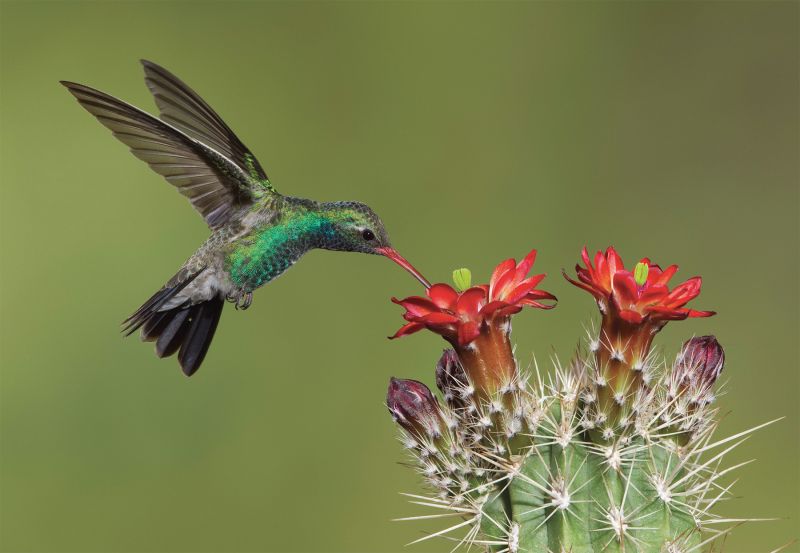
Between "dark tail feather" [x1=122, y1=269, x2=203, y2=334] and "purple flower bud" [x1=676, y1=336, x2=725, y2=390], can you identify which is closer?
"purple flower bud" [x1=676, y1=336, x2=725, y2=390]

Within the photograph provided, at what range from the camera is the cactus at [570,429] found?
2121mm

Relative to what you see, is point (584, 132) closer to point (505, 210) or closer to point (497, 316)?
point (505, 210)

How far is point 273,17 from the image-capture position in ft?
22.3

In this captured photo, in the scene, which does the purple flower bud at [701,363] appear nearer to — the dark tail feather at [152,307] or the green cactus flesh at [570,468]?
the green cactus flesh at [570,468]

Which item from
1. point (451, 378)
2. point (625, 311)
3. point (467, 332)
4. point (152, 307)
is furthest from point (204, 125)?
point (625, 311)

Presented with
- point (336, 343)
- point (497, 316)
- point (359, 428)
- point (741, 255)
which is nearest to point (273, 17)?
point (336, 343)

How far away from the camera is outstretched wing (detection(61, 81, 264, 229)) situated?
2752 mm

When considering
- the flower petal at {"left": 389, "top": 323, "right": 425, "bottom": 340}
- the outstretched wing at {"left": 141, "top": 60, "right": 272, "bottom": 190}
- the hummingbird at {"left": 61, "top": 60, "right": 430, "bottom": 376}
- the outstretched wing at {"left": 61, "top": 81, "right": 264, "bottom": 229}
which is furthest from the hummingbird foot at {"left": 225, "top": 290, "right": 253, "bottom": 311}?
the flower petal at {"left": 389, "top": 323, "right": 425, "bottom": 340}

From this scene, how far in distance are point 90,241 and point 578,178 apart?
3.20 m

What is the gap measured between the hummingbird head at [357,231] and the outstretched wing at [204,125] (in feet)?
1.06

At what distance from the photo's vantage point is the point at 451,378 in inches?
91.8

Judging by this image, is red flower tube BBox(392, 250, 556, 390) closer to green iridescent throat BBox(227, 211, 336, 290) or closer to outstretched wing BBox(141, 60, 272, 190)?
green iridescent throat BBox(227, 211, 336, 290)

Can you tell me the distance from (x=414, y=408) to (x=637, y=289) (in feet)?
1.89

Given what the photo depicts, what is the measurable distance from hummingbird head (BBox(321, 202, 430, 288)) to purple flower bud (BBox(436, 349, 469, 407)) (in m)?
0.71
